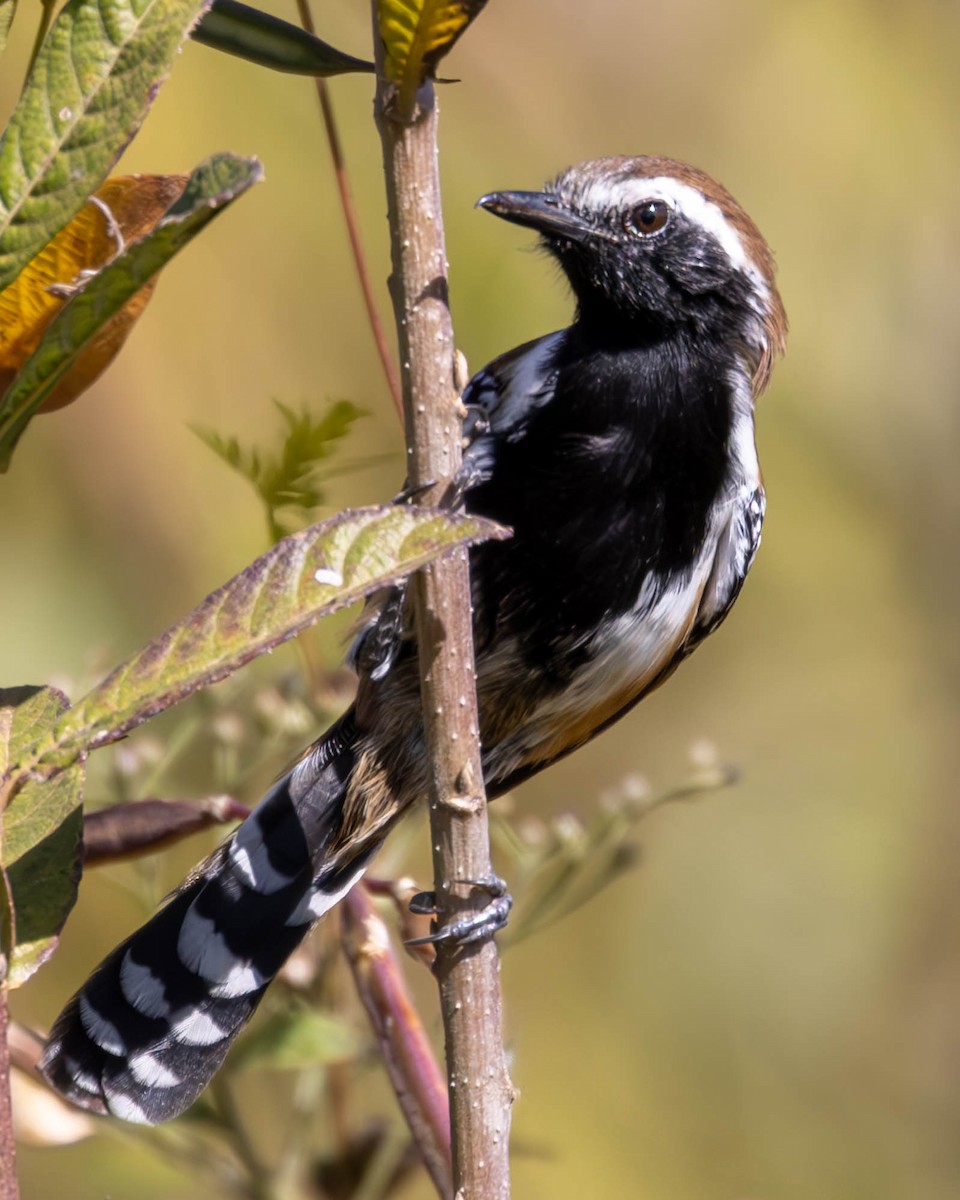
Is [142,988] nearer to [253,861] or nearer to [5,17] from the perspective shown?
[253,861]

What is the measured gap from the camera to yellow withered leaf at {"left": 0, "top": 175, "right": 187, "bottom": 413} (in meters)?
1.30

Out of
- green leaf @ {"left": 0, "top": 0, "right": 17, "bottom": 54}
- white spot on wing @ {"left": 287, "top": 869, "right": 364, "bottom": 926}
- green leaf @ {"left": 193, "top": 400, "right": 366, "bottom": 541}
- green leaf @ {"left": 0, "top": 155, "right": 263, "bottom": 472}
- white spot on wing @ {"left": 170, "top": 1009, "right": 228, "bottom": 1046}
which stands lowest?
white spot on wing @ {"left": 170, "top": 1009, "right": 228, "bottom": 1046}

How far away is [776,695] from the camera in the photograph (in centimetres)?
453

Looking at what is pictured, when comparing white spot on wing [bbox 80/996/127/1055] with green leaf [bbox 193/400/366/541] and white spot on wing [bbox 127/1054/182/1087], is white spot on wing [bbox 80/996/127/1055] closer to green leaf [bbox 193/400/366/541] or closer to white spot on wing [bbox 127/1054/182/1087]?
white spot on wing [bbox 127/1054/182/1087]

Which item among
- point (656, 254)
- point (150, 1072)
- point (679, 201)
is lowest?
point (150, 1072)

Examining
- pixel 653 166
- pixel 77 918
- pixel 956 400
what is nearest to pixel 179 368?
pixel 77 918

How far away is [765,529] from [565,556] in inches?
88.6

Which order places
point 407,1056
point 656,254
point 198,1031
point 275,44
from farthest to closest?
1. point 656,254
2. point 198,1031
3. point 407,1056
4. point 275,44

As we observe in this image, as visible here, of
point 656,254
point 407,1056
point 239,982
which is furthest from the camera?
point 656,254

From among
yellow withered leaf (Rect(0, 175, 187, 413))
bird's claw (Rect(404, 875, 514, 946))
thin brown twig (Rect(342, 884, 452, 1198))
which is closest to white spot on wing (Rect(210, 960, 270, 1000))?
thin brown twig (Rect(342, 884, 452, 1198))

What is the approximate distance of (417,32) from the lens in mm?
1088

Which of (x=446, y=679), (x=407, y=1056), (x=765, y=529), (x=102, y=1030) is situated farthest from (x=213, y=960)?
(x=765, y=529)

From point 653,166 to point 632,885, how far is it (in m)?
2.46

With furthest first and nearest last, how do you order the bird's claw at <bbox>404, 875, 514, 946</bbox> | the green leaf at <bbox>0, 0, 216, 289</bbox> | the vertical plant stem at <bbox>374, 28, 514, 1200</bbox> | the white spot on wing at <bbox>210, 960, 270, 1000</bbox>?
the white spot on wing at <bbox>210, 960, 270, 1000</bbox>, the bird's claw at <bbox>404, 875, 514, 946</bbox>, the vertical plant stem at <bbox>374, 28, 514, 1200</bbox>, the green leaf at <bbox>0, 0, 216, 289</bbox>
